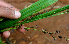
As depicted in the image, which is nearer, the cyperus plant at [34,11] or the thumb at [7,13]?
the cyperus plant at [34,11]

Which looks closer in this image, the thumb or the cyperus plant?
the cyperus plant

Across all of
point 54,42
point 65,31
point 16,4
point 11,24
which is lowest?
point 54,42

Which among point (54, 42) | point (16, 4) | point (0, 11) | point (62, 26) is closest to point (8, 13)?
point (0, 11)

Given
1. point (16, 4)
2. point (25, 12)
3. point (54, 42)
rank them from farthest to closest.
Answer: point (16, 4), point (54, 42), point (25, 12)

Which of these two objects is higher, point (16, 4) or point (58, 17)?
point (16, 4)

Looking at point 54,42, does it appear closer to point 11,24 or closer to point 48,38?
point 48,38

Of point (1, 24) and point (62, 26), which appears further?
point (62, 26)

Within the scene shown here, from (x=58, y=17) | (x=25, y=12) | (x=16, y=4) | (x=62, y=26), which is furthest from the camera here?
(x=16, y=4)

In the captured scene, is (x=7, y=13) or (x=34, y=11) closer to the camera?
(x=34, y=11)

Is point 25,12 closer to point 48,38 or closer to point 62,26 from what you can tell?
point 48,38

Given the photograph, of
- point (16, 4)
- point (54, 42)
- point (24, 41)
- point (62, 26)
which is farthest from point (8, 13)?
point (16, 4)
